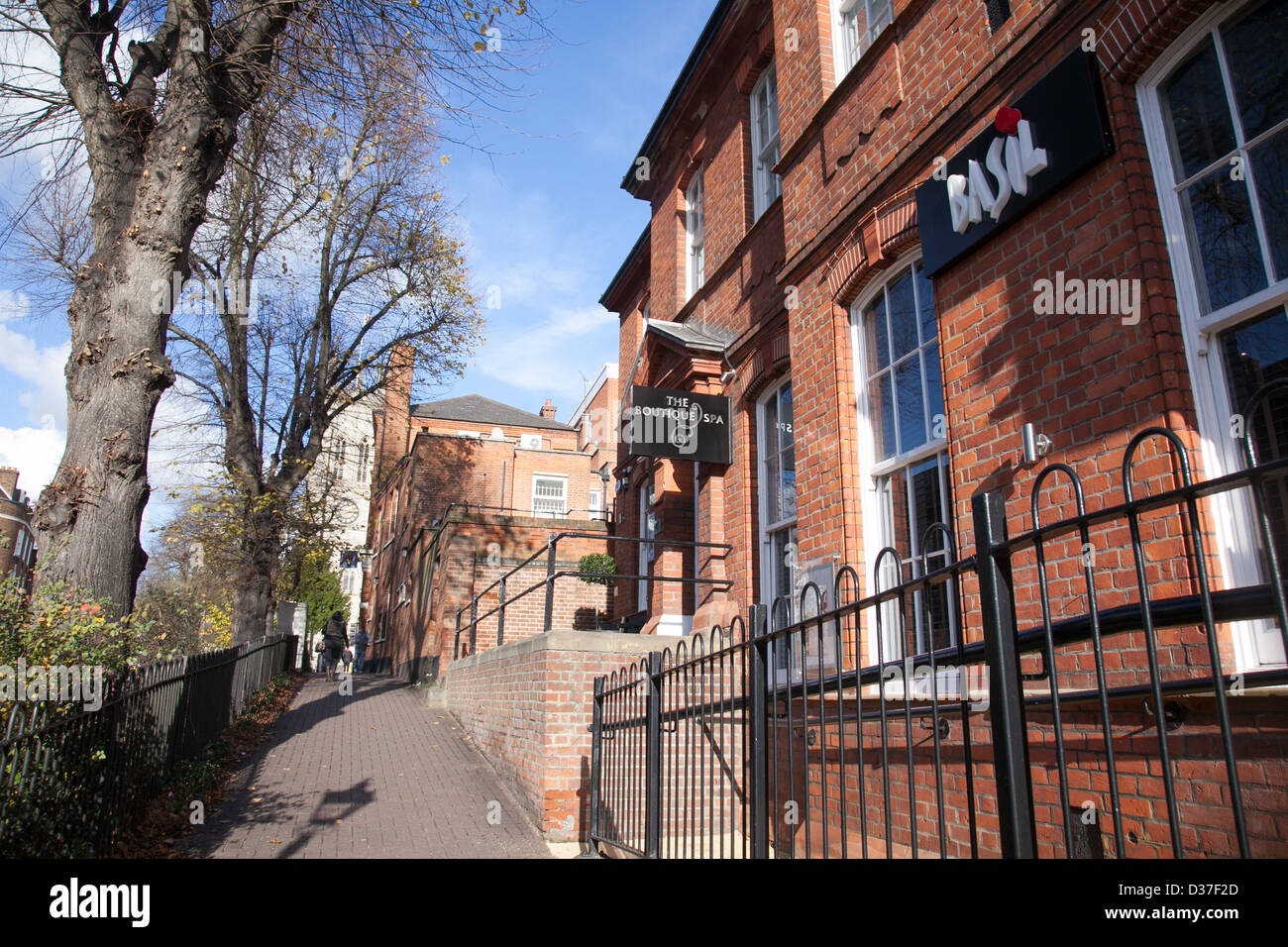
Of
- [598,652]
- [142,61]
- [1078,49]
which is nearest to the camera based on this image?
[1078,49]

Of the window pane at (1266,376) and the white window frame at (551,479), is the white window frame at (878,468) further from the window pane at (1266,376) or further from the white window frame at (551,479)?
the white window frame at (551,479)

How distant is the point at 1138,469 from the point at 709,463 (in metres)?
5.84

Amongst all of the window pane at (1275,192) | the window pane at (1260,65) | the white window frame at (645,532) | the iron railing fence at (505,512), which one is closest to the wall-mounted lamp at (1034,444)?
the window pane at (1275,192)

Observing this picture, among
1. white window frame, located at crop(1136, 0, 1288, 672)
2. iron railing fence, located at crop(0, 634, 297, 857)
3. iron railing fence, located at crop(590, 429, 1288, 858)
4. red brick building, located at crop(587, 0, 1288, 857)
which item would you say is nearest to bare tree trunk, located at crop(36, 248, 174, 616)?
iron railing fence, located at crop(0, 634, 297, 857)

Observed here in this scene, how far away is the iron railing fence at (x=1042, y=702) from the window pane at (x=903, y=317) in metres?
1.62

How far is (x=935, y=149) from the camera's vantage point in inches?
233

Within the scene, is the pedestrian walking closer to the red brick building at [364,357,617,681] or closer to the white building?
the red brick building at [364,357,617,681]

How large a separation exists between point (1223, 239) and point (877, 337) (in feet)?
9.89

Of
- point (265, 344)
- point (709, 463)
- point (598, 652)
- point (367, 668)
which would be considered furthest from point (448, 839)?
point (367, 668)

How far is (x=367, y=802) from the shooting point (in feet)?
25.3

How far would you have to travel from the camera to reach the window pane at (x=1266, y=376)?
3.57 m

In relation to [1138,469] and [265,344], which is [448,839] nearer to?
[1138,469]
